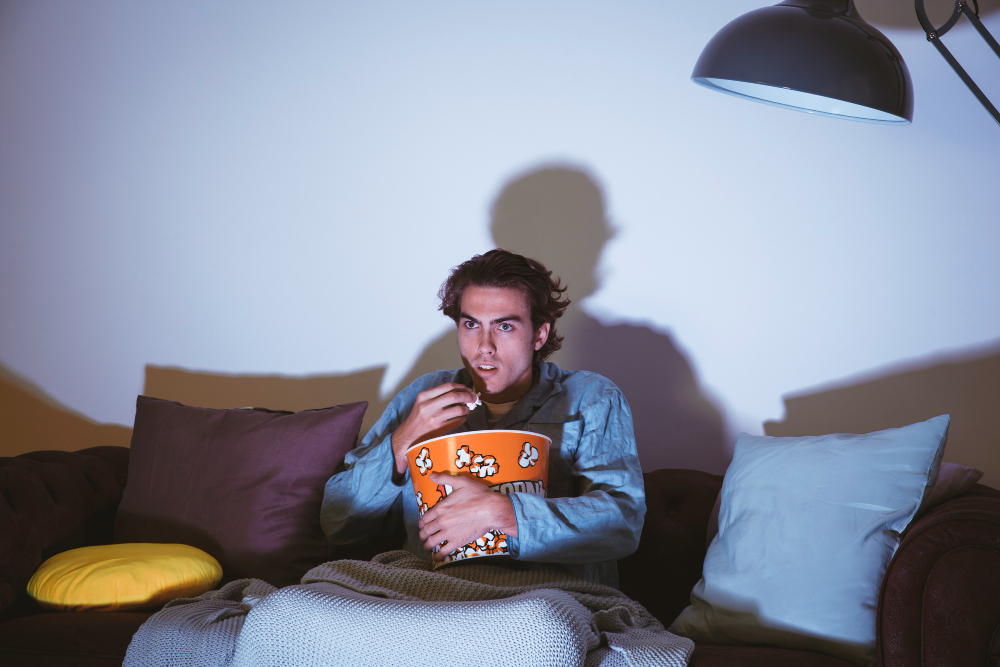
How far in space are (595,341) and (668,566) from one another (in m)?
0.61

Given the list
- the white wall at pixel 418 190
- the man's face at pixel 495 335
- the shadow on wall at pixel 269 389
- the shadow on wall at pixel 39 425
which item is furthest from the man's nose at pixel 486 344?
the shadow on wall at pixel 39 425

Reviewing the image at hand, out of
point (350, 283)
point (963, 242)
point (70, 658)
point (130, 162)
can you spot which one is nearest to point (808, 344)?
point (963, 242)

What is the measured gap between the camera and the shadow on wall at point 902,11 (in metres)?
1.71

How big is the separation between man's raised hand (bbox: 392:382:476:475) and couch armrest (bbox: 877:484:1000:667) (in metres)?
0.74

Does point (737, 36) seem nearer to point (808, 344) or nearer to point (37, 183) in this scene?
point (808, 344)

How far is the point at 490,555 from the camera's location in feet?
4.14

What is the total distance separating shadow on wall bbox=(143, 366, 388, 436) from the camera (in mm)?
2072

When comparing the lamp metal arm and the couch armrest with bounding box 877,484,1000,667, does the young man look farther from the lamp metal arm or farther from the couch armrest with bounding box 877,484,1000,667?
the lamp metal arm

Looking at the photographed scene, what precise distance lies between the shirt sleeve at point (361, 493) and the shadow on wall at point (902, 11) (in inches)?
58.7

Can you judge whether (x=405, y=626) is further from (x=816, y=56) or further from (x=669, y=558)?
(x=816, y=56)

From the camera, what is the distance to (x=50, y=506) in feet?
4.98

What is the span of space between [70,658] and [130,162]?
57.8 inches

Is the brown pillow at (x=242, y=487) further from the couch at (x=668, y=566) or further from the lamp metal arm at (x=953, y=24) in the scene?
the lamp metal arm at (x=953, y=24)

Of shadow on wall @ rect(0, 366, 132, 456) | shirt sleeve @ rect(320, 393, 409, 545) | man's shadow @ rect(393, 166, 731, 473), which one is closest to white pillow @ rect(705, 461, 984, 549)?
man's shadow @ rect(393, 166, 731, 473)
